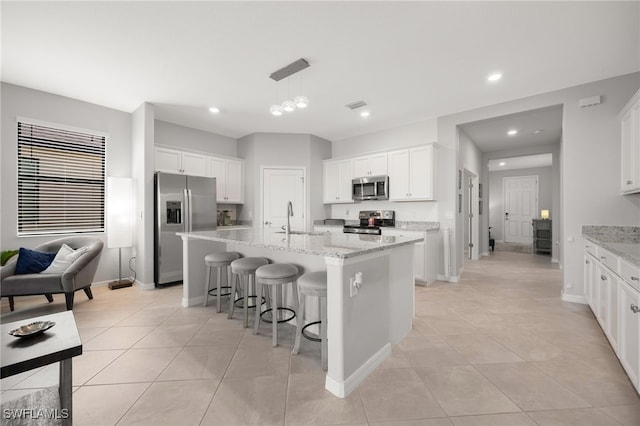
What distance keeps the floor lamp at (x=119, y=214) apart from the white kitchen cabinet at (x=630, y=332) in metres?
5.48

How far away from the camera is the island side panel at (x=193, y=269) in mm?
3385

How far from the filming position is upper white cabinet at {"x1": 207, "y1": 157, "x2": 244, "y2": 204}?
5457mm

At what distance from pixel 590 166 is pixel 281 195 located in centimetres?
485

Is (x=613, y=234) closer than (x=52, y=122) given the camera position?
Yes

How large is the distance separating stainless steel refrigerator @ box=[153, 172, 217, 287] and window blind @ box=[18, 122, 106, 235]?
0.97 meters

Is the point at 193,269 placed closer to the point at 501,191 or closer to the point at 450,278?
the point at 450,278

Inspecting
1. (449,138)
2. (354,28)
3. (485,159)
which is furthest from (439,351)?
(485,159)

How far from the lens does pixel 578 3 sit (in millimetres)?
2180

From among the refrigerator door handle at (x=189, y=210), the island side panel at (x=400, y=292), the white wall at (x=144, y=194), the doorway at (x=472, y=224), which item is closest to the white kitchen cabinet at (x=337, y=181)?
the refrigerator door handle at (x=189, y=210)

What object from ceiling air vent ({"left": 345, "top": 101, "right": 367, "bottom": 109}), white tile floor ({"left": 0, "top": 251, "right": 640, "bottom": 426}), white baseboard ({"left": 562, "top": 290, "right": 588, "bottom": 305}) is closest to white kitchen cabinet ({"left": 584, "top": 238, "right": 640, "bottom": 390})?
white tile floor ({"left": 0, "top": 251, "right": 640, "bottom": 426})

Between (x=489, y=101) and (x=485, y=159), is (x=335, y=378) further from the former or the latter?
(x=485, y=159)

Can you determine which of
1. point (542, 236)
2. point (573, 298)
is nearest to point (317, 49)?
point (573, 298)

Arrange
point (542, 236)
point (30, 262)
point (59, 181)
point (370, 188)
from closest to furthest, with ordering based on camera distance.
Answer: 1. point (30, 262)
2. point (59, 181)
3. point (370, 188)
4. point (542, 236)

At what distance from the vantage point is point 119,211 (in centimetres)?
414
